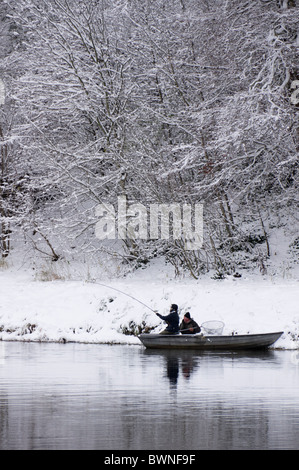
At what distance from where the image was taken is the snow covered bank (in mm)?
22844

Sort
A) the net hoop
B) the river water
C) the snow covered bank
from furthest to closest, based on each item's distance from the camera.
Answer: the snow covered bank < the net hoop < the river water

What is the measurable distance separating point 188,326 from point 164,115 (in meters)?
10.1

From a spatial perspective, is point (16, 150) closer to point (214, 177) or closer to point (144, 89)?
point (144, 89)

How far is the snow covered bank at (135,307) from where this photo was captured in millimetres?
Answer: 22844

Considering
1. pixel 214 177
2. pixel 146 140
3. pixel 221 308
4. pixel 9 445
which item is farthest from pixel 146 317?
pixel 9 445

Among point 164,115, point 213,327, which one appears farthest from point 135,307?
point 164,115

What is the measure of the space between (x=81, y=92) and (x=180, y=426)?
19871mm

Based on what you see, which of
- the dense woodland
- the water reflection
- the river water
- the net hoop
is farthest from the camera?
the dense woodland

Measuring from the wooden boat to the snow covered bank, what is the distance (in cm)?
108

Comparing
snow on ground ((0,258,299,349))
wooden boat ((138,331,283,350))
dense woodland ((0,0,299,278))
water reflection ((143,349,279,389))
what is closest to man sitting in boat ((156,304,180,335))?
wooden boat ((138,331,283,350))

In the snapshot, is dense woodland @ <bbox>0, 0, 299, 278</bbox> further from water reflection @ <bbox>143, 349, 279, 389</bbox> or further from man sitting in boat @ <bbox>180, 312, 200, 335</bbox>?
water reflection @ <bbox>143, 349, 279, 389</bbox>

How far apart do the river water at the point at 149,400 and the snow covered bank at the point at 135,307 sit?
1.83m

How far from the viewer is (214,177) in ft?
87.4

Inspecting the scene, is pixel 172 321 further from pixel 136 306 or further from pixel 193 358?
pixel 136 306
